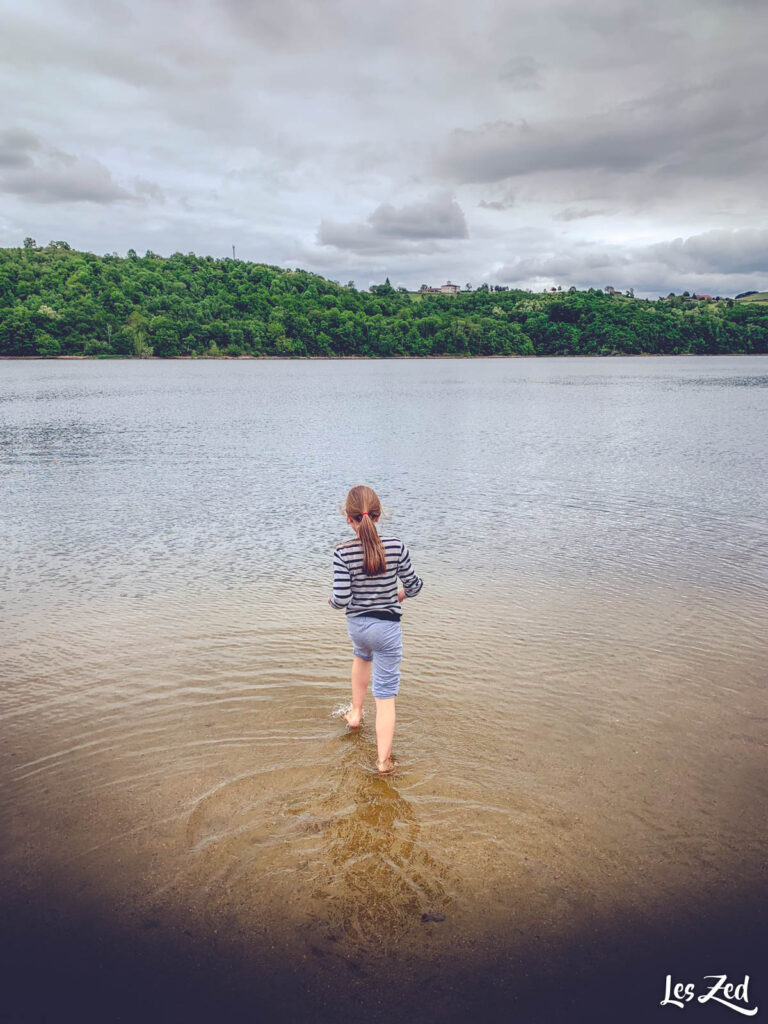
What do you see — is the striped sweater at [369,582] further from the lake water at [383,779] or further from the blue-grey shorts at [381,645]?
the lake water at [383,779]

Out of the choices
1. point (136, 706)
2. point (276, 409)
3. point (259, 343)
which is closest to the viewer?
point (136, 706)

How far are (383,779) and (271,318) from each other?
161808 millimetres

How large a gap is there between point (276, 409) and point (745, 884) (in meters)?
42.1

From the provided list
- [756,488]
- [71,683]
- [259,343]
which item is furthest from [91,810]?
[259,343]

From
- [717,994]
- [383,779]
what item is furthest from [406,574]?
[717,994]

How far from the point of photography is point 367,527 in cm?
513

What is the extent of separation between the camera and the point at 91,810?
16.5ft

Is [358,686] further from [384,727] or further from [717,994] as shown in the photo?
[717,994]

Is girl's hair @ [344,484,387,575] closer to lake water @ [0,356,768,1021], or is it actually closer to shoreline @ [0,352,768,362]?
lake water @ [0,356,768,1021]

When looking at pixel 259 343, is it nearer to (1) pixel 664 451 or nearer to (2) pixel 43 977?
(1) pixel 664 451

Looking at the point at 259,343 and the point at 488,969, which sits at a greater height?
the point at 259,343

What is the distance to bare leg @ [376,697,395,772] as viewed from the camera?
17.9ft

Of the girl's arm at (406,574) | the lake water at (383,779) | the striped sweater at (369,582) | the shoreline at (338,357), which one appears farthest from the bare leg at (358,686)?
the shoreline at (338,357)

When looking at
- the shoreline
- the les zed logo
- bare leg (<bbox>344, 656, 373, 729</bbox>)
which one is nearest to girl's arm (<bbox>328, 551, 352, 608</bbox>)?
bare leg (<bbox>344, 656, 373, 729</bbox>)
